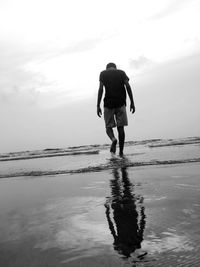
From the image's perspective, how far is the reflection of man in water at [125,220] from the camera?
1874 millimetres

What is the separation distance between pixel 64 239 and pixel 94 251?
305 millimetres

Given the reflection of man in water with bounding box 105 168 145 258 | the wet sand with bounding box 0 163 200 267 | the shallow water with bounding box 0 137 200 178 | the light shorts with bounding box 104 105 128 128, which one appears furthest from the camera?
the light shorts with bounding box 104 105 128 128

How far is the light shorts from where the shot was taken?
8320mm

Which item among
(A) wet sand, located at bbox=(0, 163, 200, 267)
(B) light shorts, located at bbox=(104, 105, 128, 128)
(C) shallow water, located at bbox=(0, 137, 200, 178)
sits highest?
(B) light shorts, located at bbox=(104, 105, 128, 128)

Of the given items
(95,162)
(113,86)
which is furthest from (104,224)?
(113,86)

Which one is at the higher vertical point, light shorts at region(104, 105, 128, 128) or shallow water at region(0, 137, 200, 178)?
light shorts at region(104, 105, 128, 128)

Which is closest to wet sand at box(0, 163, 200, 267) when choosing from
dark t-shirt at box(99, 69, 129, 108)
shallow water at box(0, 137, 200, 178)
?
shallow water at box(0, 137, 200, 178)

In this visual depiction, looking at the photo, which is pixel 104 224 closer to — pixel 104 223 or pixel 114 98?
pixel 104 223

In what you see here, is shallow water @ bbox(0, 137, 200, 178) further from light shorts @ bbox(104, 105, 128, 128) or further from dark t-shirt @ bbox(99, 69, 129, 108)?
dark t-shirt @ bbox(99, 69, 129, 108)

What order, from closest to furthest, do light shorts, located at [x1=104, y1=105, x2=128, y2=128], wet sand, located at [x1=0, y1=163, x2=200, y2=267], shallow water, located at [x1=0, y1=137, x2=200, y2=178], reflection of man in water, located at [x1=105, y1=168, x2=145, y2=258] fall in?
wet sand, located at [x1=0, y1=163, x2=200, y2=267] → reflection of man in water, located at [x1=105, y1=168, x2=145, y2=258] → shallow water, located at [x1=0, y1=137, x2=200, y2=178] → light shorts, located at [x1=104, y1=105, x2=128, y2=128]

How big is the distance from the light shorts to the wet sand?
433 centimetres

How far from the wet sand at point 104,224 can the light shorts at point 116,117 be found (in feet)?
14.2

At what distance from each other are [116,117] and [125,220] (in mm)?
6076

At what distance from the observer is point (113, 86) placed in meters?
8.39
